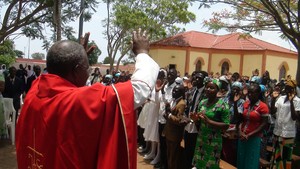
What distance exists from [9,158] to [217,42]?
27919mm

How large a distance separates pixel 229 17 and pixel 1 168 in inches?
428

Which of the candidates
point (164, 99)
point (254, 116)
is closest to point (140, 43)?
point (254, 116)

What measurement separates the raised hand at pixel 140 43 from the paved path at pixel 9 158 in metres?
4.75

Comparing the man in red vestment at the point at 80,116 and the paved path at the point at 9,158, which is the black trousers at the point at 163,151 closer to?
the paved path at the point at 9,158

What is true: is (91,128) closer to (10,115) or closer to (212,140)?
(212,140)

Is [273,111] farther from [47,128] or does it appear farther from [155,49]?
[155,49]

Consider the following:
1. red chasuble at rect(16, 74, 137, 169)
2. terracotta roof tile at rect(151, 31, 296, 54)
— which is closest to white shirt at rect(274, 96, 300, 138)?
red chasuble at rect(16, 74, 137, 169)

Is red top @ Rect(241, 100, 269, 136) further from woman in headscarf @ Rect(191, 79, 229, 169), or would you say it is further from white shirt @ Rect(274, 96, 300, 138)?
white shirt @ Rect(274, 96, 300, 138)

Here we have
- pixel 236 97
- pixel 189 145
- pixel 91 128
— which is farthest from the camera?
pixel 236 97

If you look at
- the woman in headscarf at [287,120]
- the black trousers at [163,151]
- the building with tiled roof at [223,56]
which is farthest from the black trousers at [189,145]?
the building with tiled roof at [223,56]

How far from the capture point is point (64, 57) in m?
1.79

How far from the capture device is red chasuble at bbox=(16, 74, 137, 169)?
163 centimetres

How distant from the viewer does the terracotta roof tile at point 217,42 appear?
100 feet

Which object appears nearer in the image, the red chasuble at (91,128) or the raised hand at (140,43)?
the red chasuble at (91,128)
